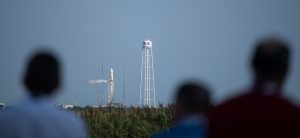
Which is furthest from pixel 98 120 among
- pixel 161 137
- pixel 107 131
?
pixel 161 137

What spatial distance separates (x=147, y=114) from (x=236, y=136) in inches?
863

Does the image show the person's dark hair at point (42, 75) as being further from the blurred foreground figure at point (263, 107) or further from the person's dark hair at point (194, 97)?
the blurred foreground figure at point (263, 107)

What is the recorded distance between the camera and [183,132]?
18.6ft

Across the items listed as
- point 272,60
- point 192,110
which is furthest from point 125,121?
point 272,60

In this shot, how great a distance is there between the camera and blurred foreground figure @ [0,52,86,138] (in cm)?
538

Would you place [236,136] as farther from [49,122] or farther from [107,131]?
[107,131]

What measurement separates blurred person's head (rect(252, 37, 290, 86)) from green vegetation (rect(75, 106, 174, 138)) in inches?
734

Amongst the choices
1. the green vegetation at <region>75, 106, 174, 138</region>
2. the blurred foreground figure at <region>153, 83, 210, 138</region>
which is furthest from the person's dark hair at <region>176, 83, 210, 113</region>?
the green vegetation at <region>75, 106, 174, 138</region>

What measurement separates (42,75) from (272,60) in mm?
1648

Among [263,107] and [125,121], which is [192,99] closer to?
[263,107]

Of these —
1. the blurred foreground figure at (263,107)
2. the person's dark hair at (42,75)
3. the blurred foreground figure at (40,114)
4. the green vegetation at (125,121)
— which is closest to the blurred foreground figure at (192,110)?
the blurred foreground figure at (263,107)

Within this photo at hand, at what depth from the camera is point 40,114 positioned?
5406 millimetres

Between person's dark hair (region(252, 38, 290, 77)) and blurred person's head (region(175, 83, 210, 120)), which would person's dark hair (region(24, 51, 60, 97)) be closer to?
blurred person's head (region(175, 83, 210, 120))

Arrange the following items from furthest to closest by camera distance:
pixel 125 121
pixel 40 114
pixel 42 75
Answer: pixel 125 121 < pixel 42 75 < pixel 40 114
